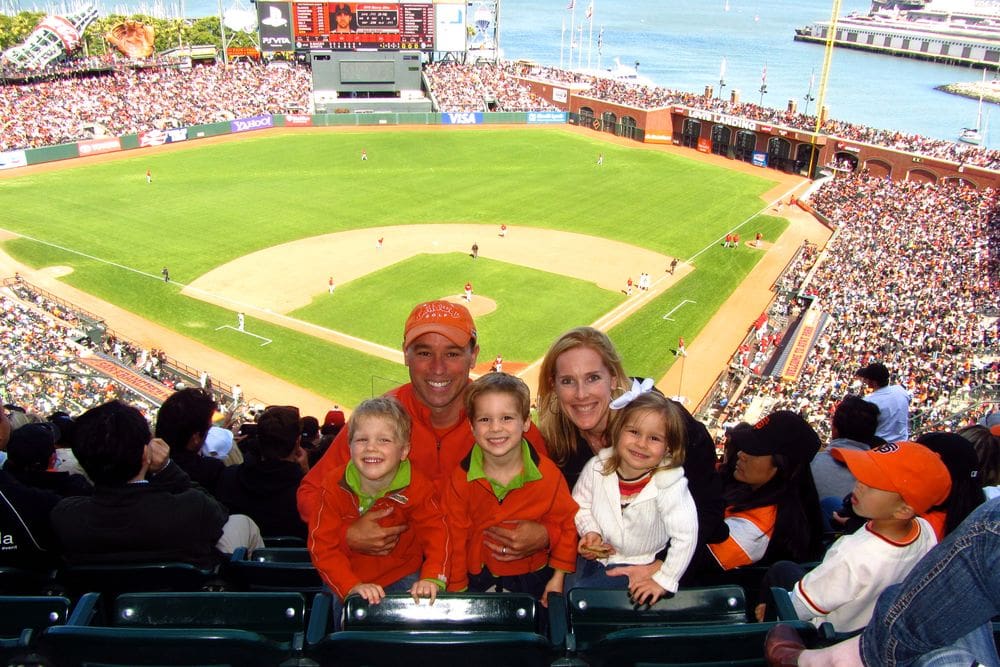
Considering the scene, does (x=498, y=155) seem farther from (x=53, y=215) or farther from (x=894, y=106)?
(x=894, y=106)

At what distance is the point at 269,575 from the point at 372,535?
1.01m

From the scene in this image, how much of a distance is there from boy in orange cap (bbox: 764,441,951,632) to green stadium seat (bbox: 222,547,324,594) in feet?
9.39

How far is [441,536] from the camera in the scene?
4.28 metres

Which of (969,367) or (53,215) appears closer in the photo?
(969,367)

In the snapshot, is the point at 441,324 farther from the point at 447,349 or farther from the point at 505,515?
the point at 505,515

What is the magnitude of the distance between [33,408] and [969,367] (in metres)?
21.7

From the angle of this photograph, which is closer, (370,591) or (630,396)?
(370,591)

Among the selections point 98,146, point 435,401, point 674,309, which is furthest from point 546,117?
point 435,401

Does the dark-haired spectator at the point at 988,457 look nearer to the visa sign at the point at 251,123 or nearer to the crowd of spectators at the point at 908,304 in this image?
the crowd of spectators at the point at 908,304

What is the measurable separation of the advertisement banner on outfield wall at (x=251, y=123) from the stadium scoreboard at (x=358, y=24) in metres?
→ 7.87

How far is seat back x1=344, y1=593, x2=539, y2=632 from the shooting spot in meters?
3.54

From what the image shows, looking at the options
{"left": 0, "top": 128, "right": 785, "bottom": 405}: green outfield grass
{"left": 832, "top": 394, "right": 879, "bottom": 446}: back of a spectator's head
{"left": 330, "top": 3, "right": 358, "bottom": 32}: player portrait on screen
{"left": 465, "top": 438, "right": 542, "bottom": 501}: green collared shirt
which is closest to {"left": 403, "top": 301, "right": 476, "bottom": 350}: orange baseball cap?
{"left": 465, "top": 438, "right": 542, "bottom": 501}: green collared shirt

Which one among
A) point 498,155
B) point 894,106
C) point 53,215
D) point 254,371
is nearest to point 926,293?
point 254,371

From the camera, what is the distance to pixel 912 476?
139 inches
